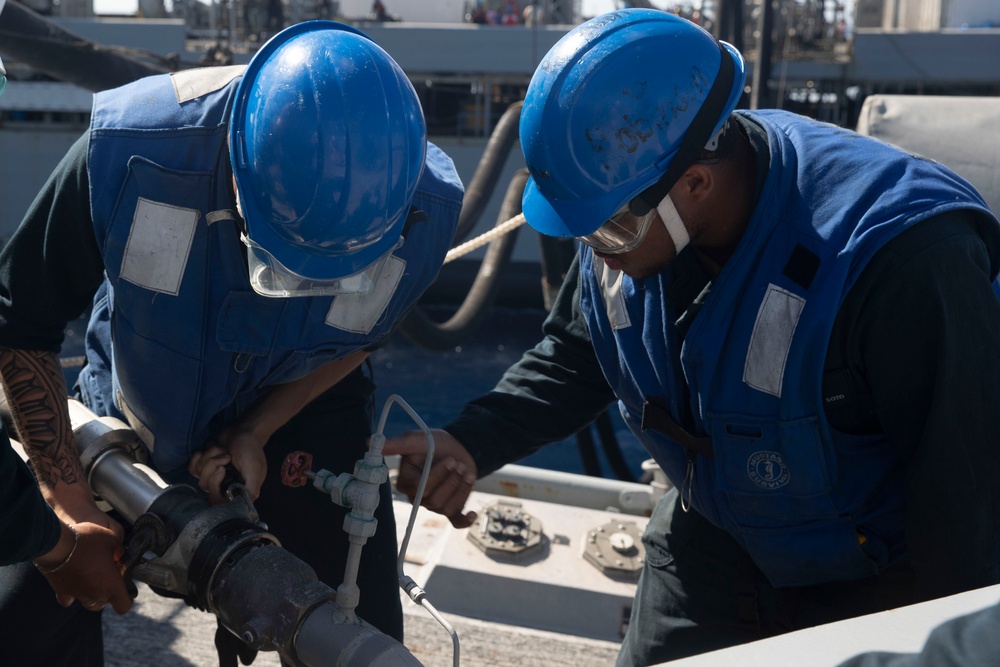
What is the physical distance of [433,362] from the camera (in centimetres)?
1614

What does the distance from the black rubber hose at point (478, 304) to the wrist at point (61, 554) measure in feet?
9.53

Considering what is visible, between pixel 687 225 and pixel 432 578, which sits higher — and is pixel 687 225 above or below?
above

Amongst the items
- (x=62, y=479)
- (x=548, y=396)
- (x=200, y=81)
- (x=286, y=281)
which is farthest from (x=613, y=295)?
(x=62, y=479)

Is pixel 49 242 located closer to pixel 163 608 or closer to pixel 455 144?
pixel 163 608

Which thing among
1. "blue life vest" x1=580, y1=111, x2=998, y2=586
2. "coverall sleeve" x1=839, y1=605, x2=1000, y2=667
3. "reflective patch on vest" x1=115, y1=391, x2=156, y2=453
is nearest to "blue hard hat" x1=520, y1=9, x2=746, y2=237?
"blue life vest" x1=580, y1=111, x2=998, y2=586

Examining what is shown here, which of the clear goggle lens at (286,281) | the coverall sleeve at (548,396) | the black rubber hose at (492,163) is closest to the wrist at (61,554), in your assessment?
the clear goggle lens at (286,281)

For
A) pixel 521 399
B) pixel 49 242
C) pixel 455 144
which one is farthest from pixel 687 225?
pixel 455 144

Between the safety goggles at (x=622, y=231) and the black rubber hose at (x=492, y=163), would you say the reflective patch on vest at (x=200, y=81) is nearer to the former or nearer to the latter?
the safety goggles at (x=622, y=231)

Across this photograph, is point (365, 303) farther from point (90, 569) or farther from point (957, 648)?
point (957, 648)

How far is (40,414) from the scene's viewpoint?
6.75 ft

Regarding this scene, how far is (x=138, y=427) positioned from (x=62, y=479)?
0.19 metres

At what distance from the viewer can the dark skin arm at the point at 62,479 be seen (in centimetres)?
190

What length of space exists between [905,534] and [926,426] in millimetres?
316

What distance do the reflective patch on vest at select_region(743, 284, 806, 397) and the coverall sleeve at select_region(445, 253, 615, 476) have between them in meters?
0.56
